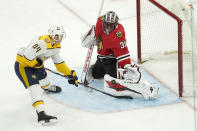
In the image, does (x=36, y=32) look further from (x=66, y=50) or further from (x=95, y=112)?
(x=95, y=112)

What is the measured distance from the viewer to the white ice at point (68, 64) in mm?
4363

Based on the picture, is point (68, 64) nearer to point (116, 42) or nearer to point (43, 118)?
point (116, 42)

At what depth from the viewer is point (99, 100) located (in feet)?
15.7

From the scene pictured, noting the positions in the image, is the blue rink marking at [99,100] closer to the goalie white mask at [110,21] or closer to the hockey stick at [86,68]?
the hockey stick at [86,68]

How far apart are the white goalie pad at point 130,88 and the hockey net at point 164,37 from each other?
476mm

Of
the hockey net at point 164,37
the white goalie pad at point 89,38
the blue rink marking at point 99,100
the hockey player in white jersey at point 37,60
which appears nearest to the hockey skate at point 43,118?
the hockey player in white jersey at point 37,60

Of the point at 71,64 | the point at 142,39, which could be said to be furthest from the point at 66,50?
the point at 142,39

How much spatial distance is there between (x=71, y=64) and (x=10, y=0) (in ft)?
8.88

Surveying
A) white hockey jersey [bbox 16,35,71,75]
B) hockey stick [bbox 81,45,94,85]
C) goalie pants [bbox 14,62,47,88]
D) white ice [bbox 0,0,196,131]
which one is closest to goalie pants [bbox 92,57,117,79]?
hockey stick [bbox 81,45,94,85]

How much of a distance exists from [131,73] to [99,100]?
0.40m

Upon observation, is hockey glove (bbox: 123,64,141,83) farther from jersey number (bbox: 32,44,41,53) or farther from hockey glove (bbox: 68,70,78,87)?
jersey number (bbox: 32,44,41,53)

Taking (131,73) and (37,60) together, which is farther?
(131,73)

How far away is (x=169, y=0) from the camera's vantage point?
5.25 metres

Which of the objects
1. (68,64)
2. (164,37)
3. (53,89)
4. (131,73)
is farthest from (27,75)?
(164,37)
